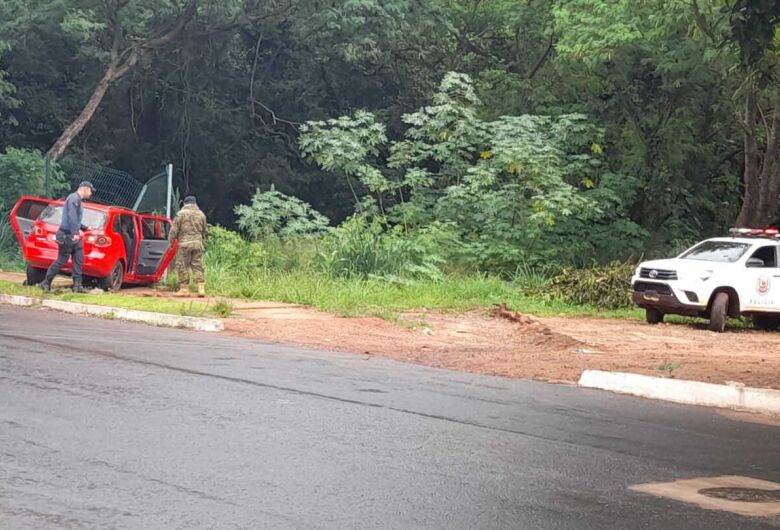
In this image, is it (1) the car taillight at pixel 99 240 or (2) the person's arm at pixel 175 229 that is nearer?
(1) the car taillight at pixel 99 240

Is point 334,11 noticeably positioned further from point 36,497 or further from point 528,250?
point 36,497

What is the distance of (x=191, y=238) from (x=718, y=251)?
9.91 meters

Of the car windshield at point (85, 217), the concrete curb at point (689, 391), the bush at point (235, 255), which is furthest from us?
the bush at point (235, 255)

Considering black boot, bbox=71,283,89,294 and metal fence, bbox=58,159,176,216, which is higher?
metal fence, bbox=58,159,176,216

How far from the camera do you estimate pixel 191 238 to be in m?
18.0

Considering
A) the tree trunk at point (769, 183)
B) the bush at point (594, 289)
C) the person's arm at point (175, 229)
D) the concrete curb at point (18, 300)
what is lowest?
the concrete curb at point (18, 300)

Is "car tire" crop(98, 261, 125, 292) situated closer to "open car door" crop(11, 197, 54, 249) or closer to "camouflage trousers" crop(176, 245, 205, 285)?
"camouflage trousers" crop(176, 245, 205, 285)

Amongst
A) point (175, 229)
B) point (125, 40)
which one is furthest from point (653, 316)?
point (125, 40)

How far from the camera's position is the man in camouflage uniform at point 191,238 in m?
18.0

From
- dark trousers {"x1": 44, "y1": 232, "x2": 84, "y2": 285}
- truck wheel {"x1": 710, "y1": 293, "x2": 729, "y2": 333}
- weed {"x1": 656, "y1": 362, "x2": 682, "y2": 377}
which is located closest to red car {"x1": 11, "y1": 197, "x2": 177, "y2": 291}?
dark trousers {"x1": 44, "y1": 232, "x2": 84, "y2": 285}

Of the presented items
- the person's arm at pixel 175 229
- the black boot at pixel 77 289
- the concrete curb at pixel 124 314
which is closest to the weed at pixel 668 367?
the concrete curb at pixel 124 314

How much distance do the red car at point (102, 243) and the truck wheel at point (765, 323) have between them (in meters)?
11.4

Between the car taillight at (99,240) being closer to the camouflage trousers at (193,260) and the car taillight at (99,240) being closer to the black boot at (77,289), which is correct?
the black boot at (77,289)

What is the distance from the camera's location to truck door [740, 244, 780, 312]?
17.8m
